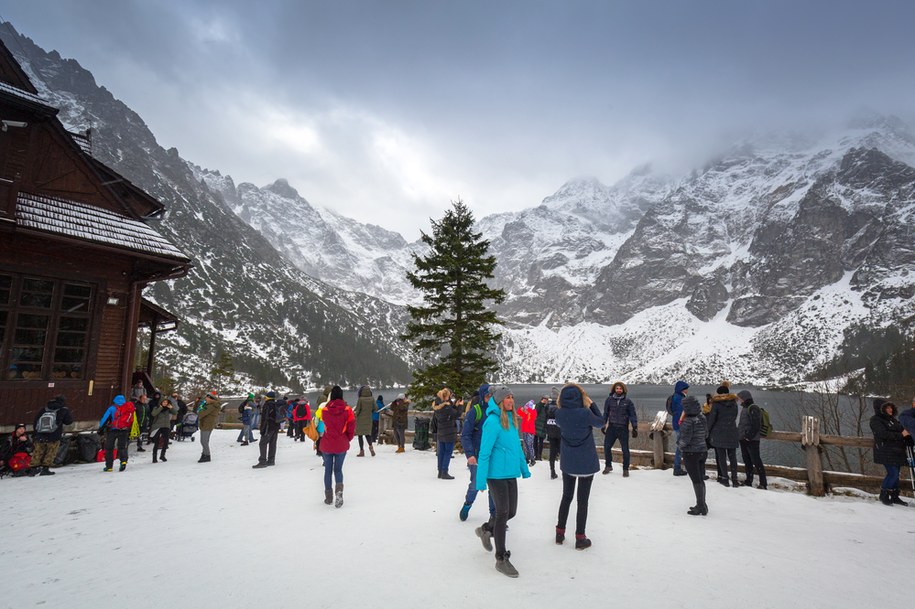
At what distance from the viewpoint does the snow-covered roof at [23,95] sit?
1311cm

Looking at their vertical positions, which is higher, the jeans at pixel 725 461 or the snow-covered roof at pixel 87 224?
the snow-covered roof at pixel 87 224

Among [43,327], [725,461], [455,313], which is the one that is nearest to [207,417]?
[43,327]

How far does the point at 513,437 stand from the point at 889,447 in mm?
8091

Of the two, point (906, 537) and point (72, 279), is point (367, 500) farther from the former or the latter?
point (72, 279)

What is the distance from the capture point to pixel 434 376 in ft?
58.4

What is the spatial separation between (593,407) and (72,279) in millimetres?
15500

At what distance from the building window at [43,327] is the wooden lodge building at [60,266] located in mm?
24

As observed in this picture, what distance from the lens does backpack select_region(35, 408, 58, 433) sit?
10.9 metres

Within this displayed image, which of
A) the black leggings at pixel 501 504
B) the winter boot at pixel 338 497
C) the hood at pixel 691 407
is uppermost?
the hood at pixel 691 407

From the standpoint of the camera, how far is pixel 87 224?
1348cm

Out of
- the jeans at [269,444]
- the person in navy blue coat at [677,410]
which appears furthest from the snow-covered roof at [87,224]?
the person in navy blue coat at [677,410]

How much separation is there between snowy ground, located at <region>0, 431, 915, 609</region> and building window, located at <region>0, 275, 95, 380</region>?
5.07m

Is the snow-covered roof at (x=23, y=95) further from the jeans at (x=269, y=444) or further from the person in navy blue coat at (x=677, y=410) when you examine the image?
the person in navy blue coat at (x=677, y=410)

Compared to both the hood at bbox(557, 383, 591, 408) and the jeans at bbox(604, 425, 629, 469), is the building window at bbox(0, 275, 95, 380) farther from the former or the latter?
the jeans at bbox(604, 425, 629, 469)
